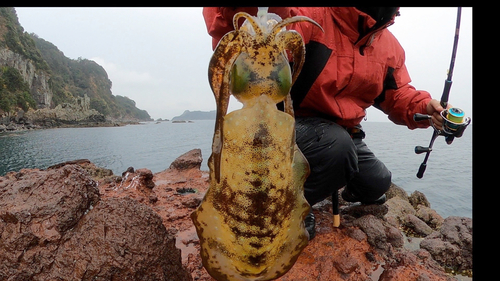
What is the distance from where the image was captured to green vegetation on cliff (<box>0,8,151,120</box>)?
50.4 metres

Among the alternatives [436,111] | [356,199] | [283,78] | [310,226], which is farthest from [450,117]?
[283,78]

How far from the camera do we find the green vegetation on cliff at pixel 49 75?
50.4 m

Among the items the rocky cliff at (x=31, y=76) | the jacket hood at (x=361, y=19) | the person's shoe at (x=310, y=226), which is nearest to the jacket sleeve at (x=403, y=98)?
the jacket hood at (x=361, y=19)

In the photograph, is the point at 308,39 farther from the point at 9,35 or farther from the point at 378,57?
the point at 9,35

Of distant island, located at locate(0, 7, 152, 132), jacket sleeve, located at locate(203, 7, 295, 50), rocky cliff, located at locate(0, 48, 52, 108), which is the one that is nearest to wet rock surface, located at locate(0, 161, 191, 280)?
jacket sleeve, located at locate(203, 7, 295, 50)

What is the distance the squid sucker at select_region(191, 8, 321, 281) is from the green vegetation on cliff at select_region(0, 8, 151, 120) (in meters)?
63.8

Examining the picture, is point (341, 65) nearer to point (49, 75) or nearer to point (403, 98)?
point (403, 98)

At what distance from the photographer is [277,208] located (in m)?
1.54

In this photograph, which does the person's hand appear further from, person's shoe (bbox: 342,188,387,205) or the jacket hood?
person's shoe (bbox: 342,188,387,205)

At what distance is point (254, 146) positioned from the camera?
142cm

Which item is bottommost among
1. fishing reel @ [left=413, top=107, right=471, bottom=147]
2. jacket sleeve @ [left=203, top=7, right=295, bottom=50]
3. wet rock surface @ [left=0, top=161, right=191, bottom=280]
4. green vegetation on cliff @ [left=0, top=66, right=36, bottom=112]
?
wet rock surface @ [left=0, top=161, right=191, bottom=280]

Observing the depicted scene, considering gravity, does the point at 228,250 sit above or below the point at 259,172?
below
